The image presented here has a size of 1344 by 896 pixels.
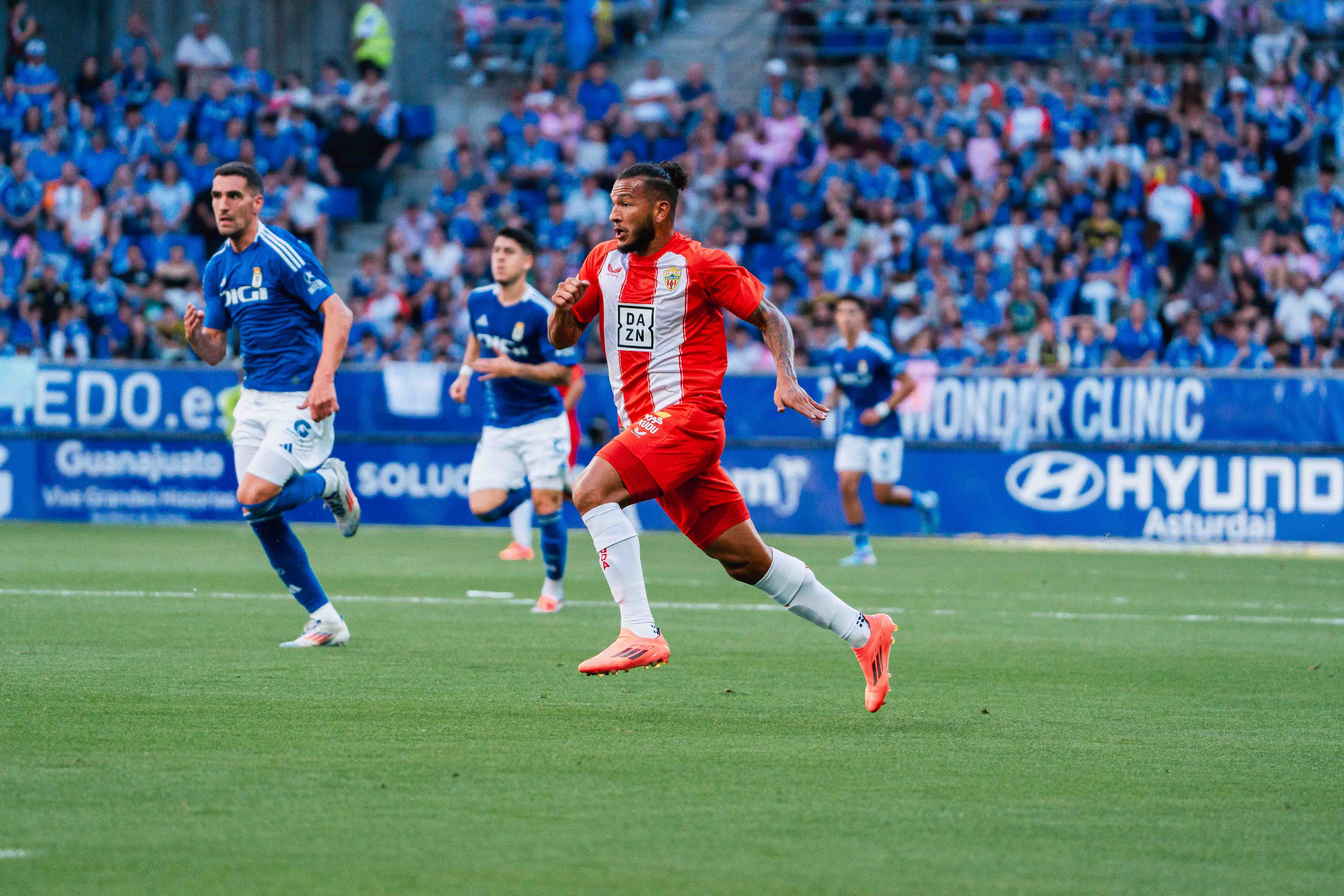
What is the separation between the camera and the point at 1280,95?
73.4 ft

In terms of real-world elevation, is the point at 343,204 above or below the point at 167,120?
below

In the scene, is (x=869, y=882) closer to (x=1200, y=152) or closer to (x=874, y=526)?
(x=874, y=526)

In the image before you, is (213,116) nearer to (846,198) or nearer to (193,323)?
(846,198)

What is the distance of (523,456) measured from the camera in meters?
11.9

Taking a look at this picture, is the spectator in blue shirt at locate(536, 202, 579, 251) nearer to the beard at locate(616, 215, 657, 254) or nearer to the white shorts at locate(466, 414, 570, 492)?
the white shorts at locate(466, 414, 570, 492)

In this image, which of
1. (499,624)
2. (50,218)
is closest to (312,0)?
(50,218)

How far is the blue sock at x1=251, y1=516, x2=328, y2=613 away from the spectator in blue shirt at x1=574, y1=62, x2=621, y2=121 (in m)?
17.4

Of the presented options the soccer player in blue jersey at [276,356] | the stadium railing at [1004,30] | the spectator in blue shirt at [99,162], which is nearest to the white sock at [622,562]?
the soccer player in blue jersey at [276,356]

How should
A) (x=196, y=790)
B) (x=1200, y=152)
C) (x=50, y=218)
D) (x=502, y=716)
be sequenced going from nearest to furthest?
1. (x=196, y=790)
2. (x=502, y=716)
3. (x=1200, y=152)
4. (x=50, y=218)

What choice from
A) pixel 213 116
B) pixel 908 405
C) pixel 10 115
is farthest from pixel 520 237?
pixel 10 115

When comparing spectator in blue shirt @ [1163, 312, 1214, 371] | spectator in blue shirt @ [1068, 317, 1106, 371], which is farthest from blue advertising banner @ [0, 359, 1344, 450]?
spectator in blue shirt @ [1163, 312, 1214, 371]

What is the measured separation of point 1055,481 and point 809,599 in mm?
11961

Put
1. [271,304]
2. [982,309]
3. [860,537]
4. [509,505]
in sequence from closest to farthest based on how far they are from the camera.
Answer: [271,304] → [509,505] → [860,537] → [982,309]

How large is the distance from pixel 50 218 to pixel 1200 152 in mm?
15913
